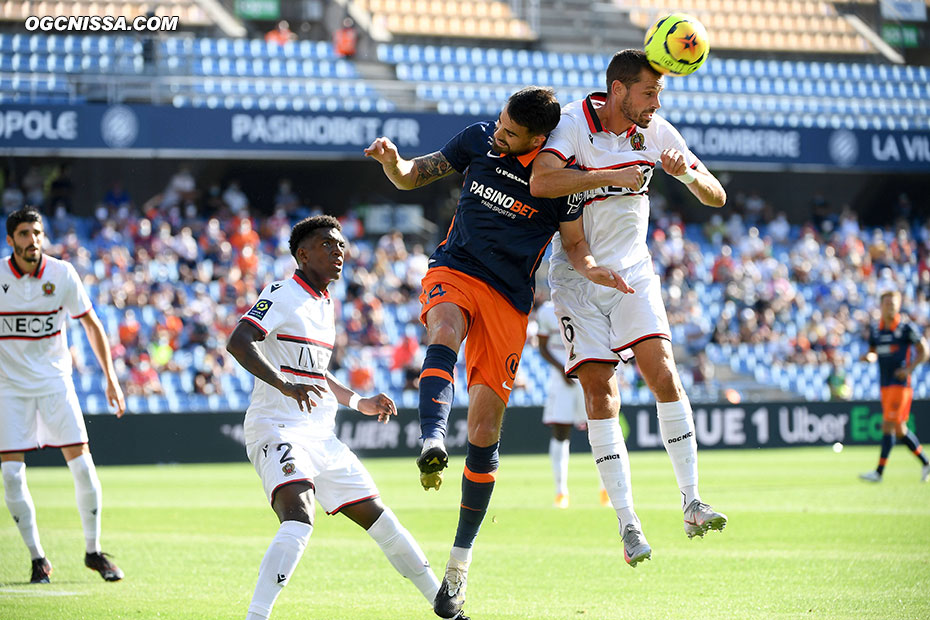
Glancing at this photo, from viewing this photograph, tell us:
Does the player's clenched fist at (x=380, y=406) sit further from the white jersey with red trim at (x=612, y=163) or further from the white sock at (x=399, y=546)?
the white jersey with red trim at (x=612, y=163)

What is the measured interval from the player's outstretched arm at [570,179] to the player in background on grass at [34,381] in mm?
3813

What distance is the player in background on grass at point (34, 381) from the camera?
27.9 feet

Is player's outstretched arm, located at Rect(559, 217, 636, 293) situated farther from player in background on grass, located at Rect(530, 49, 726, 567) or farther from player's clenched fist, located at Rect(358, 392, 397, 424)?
player's clenched fist, located at Rect(358, 392, 397, 424)

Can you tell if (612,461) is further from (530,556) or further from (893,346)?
(893,346)

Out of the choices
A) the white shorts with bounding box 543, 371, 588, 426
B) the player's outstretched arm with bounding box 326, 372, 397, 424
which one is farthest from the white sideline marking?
the white shorts with bounding box 543, 371, 588, 426

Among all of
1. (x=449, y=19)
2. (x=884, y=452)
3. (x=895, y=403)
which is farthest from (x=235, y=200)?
(x=884, y=452)

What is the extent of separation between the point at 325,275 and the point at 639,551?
227cm

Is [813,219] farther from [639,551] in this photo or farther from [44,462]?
[639,551]

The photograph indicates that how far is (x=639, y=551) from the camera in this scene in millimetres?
6309

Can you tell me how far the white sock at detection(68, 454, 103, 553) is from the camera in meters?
8.46

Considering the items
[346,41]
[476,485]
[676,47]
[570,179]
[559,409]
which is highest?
[346,41]

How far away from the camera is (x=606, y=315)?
6.95 metres

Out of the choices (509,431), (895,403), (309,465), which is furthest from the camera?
(509,431)

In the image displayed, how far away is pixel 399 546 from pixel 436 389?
877 millimetres
